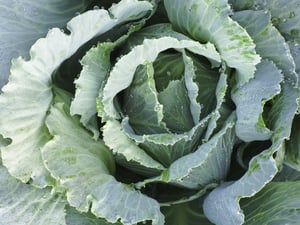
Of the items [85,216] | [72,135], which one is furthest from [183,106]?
[85,216]

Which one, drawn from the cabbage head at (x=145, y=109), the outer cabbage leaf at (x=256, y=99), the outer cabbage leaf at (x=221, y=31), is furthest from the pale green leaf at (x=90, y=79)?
the outer cabbage leaf at (x=256, y=99)

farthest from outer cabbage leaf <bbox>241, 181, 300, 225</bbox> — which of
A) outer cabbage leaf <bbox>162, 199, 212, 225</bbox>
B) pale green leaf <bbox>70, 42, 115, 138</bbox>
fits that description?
pale green leaf <bbox>70, 42, 115, 138</bbox>

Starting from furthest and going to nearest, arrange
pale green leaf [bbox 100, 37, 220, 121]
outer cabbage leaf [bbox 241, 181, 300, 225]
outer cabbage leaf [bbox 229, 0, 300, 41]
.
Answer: outer cabbage leaf [bbox 229, 0, 300, 41] → outer cabbage leaf [bbox 241, 181, 300, 225] → pale green leaf [bbox 100, 37, 220, 121]

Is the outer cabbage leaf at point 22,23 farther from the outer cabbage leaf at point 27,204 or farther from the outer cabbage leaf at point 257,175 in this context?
the outer cabbage leaf at point 257,175

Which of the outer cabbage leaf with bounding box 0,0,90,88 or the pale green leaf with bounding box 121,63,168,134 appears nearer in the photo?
the pale green leaf with bounding box 121,63,168,134

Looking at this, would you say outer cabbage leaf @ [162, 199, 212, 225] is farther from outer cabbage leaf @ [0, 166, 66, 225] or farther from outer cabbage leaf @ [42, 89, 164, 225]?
outer cabbage leaf @ [0, 166, 66, 225]

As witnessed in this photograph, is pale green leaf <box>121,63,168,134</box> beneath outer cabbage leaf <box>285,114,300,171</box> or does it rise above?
above
